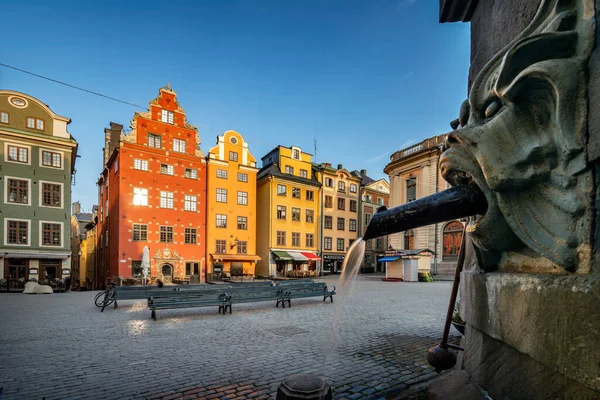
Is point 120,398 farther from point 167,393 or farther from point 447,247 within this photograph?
point 447,247

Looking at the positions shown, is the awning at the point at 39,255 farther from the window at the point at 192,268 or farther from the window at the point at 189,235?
the window at the point at 192,268

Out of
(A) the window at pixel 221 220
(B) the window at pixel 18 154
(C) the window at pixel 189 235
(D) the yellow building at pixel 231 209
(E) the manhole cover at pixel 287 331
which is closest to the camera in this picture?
(E) the manhole cover at pixel 287 331

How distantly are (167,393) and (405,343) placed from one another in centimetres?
467

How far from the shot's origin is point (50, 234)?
84.6ft

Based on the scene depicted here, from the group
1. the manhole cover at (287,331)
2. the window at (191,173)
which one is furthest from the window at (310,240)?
the manhole cover at (287,331)

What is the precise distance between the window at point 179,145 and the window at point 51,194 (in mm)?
9983

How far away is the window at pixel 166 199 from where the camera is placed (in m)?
28.8

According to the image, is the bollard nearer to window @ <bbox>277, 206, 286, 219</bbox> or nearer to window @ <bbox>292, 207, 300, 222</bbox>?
window @ <bbox>277, 206, 286, 219</bbox>

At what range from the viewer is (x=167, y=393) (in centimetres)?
412

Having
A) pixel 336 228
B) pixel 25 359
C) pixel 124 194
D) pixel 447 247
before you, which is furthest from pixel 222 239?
pixel 25 359

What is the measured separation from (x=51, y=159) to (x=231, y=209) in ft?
52.4

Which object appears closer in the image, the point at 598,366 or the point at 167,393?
the point at 598,366

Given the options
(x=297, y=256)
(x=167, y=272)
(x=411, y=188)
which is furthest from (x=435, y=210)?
(x=411, y=188)

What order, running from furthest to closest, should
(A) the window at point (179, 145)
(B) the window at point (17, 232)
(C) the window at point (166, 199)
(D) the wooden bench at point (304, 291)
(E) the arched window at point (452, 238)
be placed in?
1. (E) the arched window at point (452, 238)
2. (A) the window at point (179, 145)
3. (C) the window at point (166, 199)
4. (B) the window at point (17, 232)
5. (D) the wooden bench at point (304, 291)
